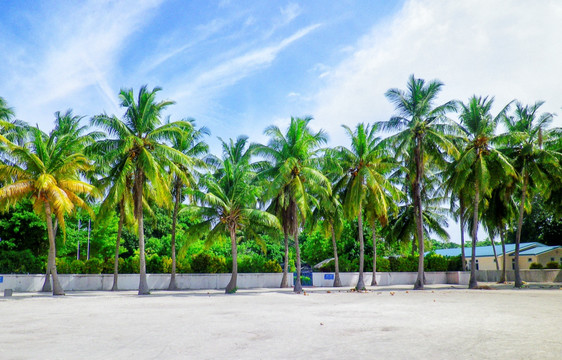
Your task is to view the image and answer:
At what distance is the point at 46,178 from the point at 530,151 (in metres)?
28.9

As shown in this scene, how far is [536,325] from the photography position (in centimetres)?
1048

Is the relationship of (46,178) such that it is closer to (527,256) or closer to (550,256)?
(527,256)

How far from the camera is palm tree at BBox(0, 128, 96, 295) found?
21.6 meters

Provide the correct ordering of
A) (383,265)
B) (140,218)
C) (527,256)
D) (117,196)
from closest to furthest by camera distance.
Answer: (117,196)
(140,218)
(383,265)
(527,256)

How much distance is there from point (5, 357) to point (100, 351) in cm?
139

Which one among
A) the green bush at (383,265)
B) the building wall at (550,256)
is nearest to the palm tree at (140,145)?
the green bush at (383,265)

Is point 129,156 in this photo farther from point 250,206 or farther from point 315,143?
point 315,143

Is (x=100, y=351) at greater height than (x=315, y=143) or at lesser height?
lesser

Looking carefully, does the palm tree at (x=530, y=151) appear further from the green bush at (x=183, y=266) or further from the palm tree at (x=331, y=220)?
the green bush at (x=183, y=266)

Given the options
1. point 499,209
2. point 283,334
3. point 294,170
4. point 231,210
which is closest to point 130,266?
point 231,210

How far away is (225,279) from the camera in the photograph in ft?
105

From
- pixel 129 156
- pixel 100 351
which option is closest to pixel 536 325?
pixel 100 351

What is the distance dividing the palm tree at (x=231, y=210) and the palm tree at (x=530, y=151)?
54.0 feet

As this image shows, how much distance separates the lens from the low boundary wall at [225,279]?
27.6m
